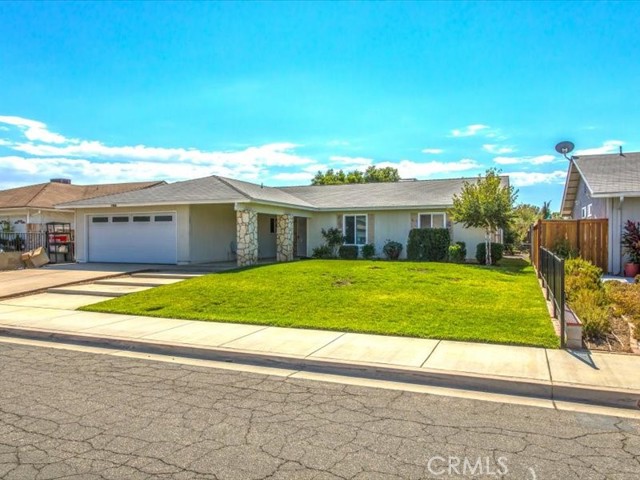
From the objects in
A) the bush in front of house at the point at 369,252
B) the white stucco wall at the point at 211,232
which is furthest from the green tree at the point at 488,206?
the white stucco wall at the point at 211,232

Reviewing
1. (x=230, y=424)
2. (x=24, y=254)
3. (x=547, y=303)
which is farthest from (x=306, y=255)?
(x=230, y=424)

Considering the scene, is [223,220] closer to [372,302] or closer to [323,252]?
[323,252]

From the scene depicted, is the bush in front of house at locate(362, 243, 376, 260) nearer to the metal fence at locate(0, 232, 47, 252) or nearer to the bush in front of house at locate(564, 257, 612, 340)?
the bush in front of house at locate(564, 257, 612, 340)

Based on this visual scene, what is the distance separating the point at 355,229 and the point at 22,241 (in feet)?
57.1

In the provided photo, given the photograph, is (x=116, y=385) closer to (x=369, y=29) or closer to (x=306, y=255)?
(x=369, y=29)

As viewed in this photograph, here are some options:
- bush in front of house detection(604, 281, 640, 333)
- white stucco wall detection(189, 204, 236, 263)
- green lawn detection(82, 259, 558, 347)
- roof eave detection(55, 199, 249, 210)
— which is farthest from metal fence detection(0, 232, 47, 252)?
bush in front of house detection(604, 281, 640, 333)

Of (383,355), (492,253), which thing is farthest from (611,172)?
(383,355)

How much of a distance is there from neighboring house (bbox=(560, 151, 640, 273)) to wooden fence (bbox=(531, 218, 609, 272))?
22cm

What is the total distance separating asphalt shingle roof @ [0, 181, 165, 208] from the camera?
95.8ft

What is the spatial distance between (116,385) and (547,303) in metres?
8.54

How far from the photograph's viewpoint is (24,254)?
20859 millimetres

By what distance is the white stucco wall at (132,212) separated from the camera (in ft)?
66.2

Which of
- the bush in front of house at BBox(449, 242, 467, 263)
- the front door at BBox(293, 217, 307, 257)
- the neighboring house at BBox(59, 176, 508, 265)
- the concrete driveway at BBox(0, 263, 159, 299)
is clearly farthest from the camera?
the front door at BBox(293, 217, 307, 257)

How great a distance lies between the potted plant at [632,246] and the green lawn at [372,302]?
3117 mm
